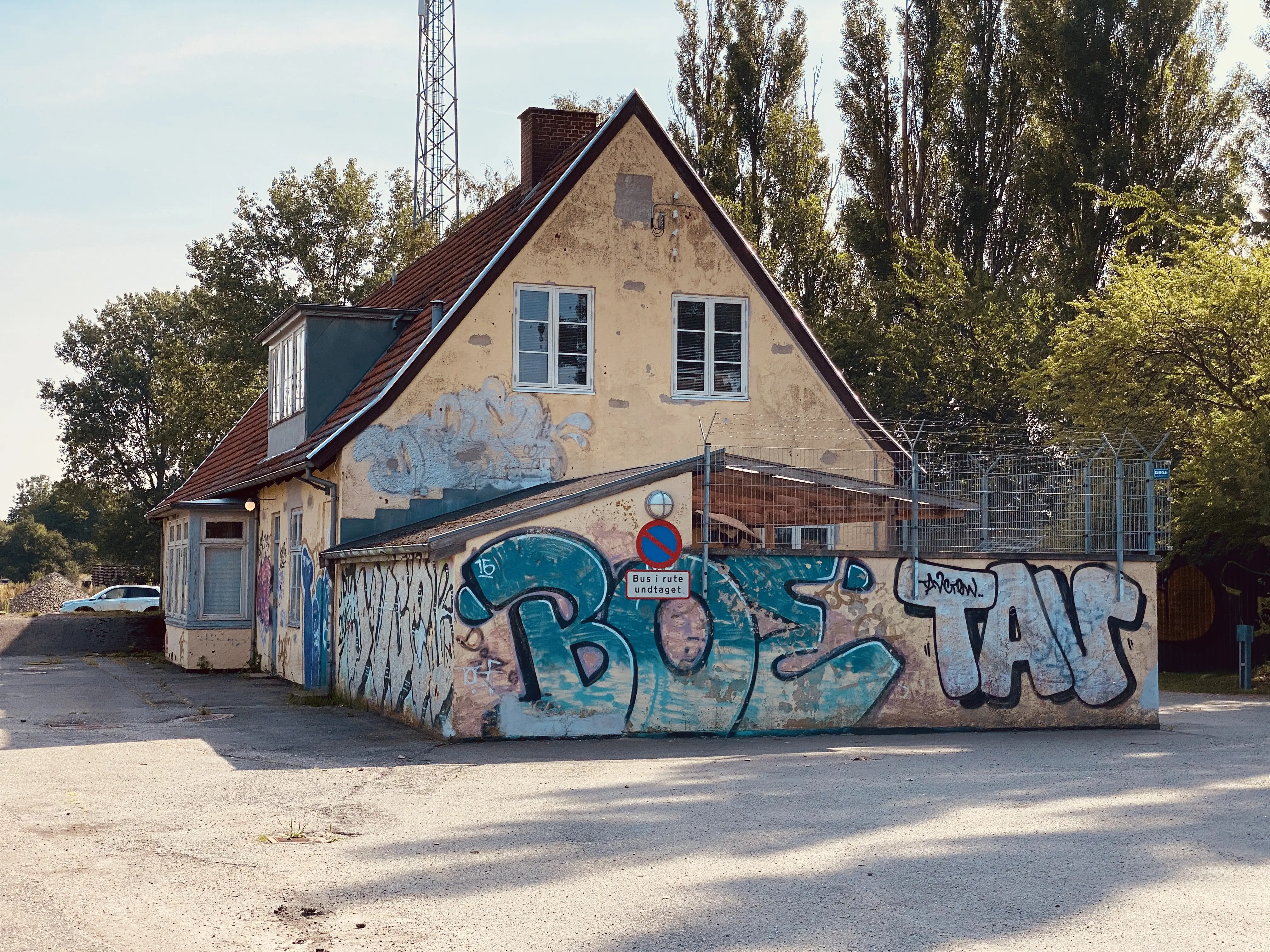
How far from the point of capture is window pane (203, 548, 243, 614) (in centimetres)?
2505

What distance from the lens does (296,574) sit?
21.9 m

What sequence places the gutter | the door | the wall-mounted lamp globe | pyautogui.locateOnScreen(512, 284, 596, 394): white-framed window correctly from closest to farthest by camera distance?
the gutter → the wall-mounted lamp globe → pyautogui.locateOnScreen(512, 284, 596, 394): white-framed window → the door

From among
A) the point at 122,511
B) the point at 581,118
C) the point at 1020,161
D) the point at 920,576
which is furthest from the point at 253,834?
the point at 122,511

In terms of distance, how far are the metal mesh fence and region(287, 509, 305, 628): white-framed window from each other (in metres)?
8.15

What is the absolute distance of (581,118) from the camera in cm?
2372

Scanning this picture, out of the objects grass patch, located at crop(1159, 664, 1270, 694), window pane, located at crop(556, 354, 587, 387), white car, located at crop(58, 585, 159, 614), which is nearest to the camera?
window pane, located at crop(556, 354, 587, 387)

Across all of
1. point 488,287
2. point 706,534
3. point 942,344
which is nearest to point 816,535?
point 706,534

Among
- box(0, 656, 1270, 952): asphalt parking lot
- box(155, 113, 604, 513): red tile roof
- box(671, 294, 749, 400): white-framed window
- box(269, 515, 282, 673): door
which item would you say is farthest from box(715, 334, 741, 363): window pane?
box(269, 515, 282, 673): door

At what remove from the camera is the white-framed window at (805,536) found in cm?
1617

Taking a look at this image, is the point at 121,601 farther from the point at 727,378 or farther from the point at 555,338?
the point at 727,378

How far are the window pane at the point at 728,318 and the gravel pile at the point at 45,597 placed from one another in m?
37.1

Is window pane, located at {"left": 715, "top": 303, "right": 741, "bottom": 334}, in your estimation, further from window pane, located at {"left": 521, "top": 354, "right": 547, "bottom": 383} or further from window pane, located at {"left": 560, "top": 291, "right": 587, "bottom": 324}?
window pane, located at {"left": 521, "top": 354, "right": 547, "bottom": 383}

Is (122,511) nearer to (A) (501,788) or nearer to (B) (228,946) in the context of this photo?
(A) (501,788)

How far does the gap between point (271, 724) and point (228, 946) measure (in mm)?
9840
